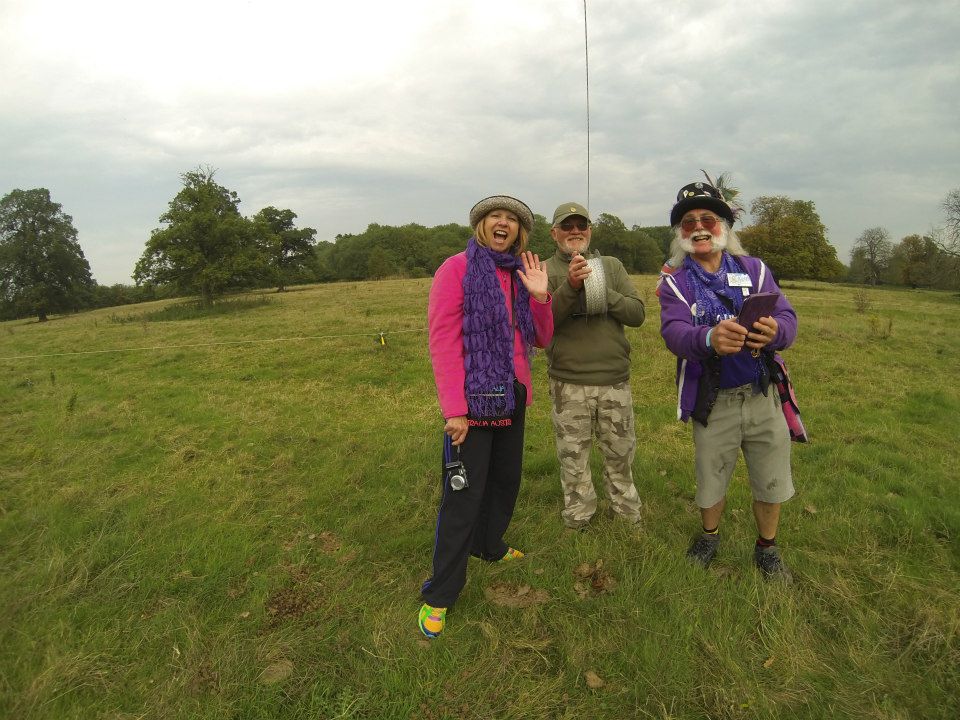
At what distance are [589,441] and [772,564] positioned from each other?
1.44 metres

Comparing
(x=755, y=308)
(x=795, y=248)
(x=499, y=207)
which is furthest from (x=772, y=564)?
(x=795, y=248)

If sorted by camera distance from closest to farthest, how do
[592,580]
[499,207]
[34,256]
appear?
[499,207] < [592,580] < [34,256]

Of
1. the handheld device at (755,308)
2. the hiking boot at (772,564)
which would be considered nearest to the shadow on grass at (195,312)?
the hiking boot at (772,564)

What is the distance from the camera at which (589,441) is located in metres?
3.80

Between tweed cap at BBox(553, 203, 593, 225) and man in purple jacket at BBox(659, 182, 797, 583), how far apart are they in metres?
0.64

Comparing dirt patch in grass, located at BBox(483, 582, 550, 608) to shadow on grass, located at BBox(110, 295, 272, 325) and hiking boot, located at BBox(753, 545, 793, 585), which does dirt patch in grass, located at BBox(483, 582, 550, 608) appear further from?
shadow on grass, located at BBox(110, 295, 272, 325)

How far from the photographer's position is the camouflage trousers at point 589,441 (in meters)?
3.66

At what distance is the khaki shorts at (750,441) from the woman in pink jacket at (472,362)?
1.28 metres

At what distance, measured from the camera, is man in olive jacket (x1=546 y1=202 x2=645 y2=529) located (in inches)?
137

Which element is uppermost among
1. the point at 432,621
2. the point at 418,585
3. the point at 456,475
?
the point at 456,475

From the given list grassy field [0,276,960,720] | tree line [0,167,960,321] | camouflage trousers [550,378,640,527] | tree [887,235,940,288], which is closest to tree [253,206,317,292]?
tree line [0,167,960,321]

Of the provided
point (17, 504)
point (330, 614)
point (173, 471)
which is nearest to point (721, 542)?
point (330, 614)

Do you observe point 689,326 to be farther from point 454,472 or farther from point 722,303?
point 454,472

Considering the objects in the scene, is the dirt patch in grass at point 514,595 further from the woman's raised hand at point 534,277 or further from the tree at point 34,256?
the tree at point 34,256
